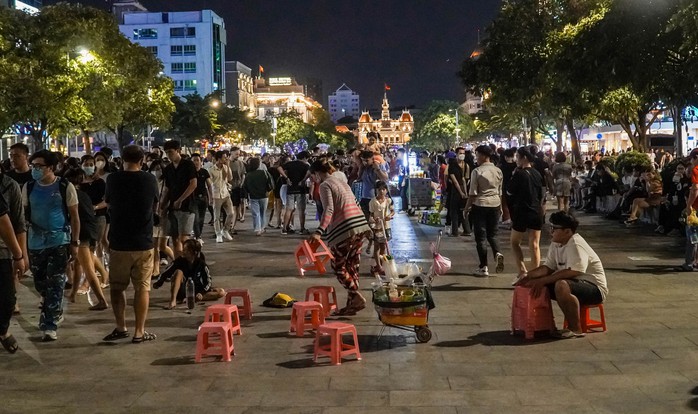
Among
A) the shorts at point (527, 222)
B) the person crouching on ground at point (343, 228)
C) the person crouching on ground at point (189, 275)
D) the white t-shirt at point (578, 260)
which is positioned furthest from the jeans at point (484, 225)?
the person crouching on ground at point (189, 275)

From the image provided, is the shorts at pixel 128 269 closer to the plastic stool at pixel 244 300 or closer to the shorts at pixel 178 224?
the plastic stool at pixel 244 300

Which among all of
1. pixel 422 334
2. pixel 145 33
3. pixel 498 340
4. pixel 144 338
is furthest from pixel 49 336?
pixel 145 33

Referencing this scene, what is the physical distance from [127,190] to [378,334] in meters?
2.75

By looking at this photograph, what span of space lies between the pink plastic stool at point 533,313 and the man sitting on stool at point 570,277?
0.07 m

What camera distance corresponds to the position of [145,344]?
7.86 metres

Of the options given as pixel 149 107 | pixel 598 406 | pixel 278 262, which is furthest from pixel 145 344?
pixel 149 107

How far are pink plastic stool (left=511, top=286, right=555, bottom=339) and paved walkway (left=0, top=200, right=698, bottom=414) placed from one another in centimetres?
13

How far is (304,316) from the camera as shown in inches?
319

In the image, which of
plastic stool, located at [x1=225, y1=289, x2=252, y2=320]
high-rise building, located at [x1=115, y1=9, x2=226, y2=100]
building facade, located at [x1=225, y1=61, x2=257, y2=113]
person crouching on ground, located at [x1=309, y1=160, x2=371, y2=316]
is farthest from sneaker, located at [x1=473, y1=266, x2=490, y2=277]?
building facade, located at [x1=225, y1=61, x2=257, y2=113]

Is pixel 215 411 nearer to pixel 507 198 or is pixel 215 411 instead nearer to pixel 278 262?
pixel 507 198

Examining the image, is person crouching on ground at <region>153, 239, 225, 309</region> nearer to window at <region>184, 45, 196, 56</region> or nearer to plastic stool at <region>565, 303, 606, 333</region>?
plastic stool at <region>565, 303, 606, 333</region>

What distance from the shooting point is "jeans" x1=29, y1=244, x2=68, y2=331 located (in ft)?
26.5

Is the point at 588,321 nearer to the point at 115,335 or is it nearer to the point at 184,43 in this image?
the point at 115,335

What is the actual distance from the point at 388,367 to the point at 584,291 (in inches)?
84.2
